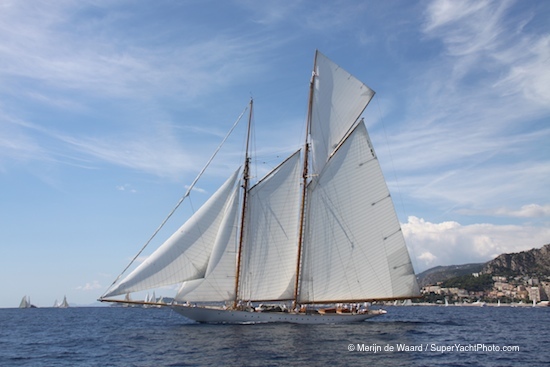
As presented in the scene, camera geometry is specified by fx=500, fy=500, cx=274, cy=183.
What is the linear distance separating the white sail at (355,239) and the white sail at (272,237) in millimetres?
2033

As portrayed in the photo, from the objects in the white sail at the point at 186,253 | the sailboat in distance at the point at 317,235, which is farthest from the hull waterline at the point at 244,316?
the white sail at the point at 186,253

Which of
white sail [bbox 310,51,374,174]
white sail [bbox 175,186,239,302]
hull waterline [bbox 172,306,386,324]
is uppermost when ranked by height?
white sail [bbox 310,51,374,174]

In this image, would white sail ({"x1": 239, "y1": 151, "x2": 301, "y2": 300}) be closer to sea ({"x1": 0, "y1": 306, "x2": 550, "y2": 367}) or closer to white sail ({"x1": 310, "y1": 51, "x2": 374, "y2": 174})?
white sail ({"x1": 310, "y1": 51, "x2": 374, "y2": 174})

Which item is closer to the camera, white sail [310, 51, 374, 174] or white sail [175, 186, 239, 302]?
white sail [175, 186, 239, 302]

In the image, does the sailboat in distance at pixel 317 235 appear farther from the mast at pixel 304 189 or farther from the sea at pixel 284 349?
the sea at pixel 284 349

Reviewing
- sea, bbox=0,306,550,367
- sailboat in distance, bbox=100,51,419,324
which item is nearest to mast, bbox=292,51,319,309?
sailboat in distance, bbox=100,51,419,324

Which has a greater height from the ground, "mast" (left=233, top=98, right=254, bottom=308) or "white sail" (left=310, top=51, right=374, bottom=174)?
"white sail" (left=310, top=51, right=374, bottom=174)

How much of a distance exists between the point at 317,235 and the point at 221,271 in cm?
1140

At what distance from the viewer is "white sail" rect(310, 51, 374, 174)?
5709cm

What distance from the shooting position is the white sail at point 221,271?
168 feet

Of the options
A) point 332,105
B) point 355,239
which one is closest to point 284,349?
point 355,239

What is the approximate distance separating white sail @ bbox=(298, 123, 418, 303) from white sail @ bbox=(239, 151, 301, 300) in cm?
203

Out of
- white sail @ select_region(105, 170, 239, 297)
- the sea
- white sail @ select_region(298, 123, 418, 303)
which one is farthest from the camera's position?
white sail @ select_region(298, 123, 418, 303)

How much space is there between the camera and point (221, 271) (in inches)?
2085
